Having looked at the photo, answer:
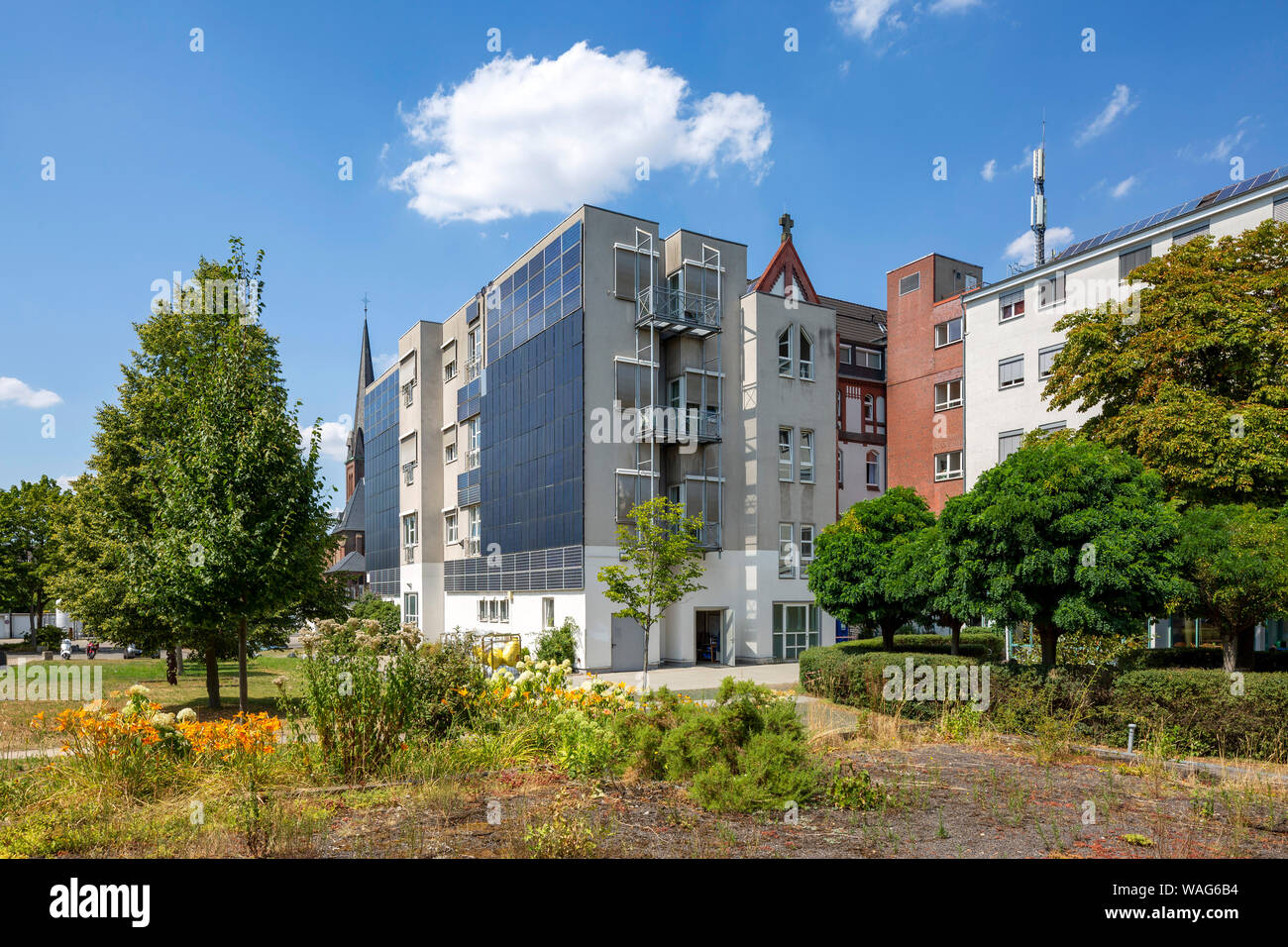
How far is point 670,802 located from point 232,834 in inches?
132

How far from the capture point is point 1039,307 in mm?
33312

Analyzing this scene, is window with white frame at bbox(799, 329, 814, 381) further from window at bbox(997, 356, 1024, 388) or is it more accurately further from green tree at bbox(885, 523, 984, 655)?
green tree at bbox(885, 523, 984, 655)

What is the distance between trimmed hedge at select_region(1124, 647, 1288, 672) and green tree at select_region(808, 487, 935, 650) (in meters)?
4.59

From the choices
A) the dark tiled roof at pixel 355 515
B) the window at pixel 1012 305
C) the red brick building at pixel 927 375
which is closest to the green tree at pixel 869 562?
the window at pixel 1012 305

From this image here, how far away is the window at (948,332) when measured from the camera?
40.5m

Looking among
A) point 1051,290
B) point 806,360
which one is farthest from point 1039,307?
→ point 806,360

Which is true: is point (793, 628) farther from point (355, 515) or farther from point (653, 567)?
point (355, 515)

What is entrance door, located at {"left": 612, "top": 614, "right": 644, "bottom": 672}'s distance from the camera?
30984 mm

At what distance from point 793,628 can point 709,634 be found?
3522mm

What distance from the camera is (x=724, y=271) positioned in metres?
35.2
